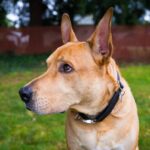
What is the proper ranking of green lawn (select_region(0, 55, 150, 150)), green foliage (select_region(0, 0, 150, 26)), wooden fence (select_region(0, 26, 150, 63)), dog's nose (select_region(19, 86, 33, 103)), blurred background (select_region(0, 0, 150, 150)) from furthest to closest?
wooden fence (select_region(0, 26, 150, 63)) < green foliage (select_region(0, 0, 150, 26)) < blurred background (select_region(0, 0, 150, 150)) < green lawn (select_region(0, 55, 150, 150)) < dog's nose (select_region(19, 86, 33, 103))

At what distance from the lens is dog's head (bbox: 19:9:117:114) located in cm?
398

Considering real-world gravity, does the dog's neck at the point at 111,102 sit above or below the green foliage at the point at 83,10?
above

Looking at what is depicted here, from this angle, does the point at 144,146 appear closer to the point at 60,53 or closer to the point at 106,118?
the point at 106,118

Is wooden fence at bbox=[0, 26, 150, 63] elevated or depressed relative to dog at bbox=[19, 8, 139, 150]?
depressed

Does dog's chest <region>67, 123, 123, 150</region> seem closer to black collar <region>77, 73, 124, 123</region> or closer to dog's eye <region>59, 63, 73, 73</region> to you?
black collar <region>77, 73, 124, 123</region>

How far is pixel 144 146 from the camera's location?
576 centimetres

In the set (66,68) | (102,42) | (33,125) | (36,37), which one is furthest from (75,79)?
(36,37)

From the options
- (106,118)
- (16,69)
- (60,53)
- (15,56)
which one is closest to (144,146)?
(106,118)

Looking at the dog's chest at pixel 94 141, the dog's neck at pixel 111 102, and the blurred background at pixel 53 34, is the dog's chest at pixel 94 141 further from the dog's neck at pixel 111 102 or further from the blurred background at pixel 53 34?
the blurred background at pixel 53 34

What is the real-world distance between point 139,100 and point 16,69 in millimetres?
6492

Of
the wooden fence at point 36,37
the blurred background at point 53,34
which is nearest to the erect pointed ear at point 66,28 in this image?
the blurred background at point 53,34

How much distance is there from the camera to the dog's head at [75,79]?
398 centimetres

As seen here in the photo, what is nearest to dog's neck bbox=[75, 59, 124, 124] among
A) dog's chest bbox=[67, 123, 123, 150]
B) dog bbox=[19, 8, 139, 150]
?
dog bbox=[19, 8, 139, 150]

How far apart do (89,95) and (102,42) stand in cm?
46
